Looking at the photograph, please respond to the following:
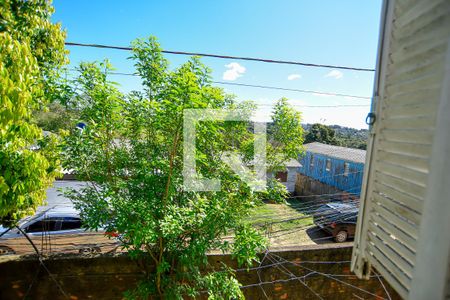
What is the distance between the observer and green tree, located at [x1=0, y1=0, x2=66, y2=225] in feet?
5.32

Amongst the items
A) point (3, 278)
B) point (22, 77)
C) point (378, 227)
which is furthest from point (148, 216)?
point (3, 278)

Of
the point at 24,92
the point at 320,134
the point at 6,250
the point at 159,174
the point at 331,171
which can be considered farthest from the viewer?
the point at 320,134

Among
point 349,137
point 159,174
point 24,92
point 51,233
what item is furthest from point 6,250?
point 349,137

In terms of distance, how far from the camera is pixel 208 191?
2744 millimetres

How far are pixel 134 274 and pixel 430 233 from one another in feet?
12.2

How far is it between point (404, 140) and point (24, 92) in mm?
2267

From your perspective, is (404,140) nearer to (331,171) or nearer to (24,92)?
(24,92)

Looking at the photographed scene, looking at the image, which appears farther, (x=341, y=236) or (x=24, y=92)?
(x=341, y=236)

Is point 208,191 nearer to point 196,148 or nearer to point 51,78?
point 196,148

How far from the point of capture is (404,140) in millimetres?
1042

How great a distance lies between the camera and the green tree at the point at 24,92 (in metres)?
1.62

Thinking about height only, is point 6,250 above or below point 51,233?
below

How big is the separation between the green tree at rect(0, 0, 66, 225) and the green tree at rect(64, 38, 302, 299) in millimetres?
370

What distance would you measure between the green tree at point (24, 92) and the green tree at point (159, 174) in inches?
14.6
